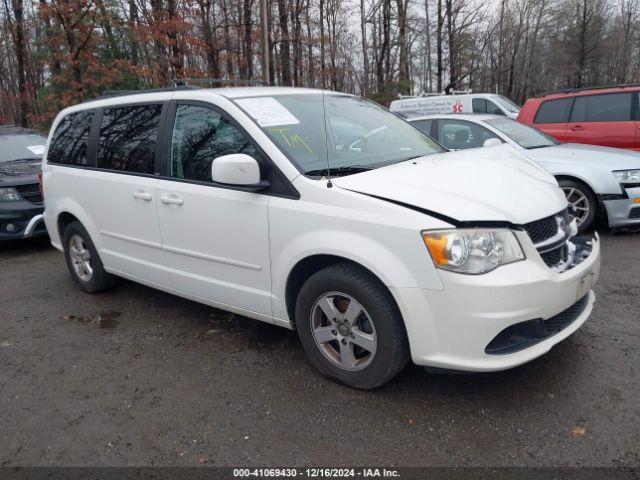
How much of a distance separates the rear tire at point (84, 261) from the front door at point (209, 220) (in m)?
1.33

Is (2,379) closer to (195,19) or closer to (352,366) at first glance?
(352,366)

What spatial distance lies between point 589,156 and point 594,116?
8.39ft

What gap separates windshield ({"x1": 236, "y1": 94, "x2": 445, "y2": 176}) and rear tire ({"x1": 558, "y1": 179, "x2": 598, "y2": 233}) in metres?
2.89

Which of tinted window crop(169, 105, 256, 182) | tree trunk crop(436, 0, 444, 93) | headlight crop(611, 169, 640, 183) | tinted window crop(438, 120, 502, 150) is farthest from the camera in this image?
tree trunk crop(436, 0, 444, 93)

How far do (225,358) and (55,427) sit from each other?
1.10 meters

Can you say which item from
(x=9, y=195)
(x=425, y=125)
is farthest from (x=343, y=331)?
(x=9, y=195)

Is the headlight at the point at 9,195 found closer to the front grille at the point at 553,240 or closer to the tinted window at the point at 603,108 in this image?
the front grille at the point at 553,240

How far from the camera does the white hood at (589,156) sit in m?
6.01

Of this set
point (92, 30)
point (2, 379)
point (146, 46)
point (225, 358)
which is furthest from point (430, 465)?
point (146, 46)

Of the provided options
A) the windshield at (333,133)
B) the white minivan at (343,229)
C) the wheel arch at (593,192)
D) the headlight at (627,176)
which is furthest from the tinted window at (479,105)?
the windshield at (333,133)

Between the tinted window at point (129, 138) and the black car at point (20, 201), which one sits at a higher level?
the tinted window at point (129, 138)

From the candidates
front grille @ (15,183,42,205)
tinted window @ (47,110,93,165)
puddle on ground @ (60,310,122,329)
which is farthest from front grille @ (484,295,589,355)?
front grille @ (15,183,42,205)

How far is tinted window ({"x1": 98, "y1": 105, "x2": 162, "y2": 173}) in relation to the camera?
4.03 m

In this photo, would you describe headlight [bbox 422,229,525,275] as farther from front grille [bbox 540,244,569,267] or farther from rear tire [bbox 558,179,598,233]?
rear tire [bbox 558,179,598,233]
